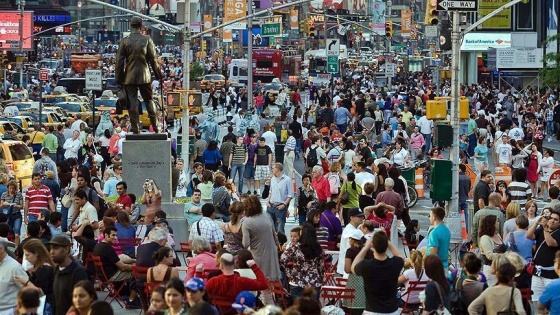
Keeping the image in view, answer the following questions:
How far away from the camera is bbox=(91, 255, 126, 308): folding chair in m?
19.0

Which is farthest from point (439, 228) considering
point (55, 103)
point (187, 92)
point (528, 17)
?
point (528, 17)

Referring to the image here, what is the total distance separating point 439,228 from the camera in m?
18.1

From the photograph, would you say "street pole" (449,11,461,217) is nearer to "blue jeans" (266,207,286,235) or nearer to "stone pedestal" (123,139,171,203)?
"blue jeans" (266,207,286,235)

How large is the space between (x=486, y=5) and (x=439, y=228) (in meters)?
67.9

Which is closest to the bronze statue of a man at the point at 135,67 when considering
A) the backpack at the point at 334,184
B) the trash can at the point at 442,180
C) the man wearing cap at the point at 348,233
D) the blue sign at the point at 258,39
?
Result: the backpack at the point at 334,184

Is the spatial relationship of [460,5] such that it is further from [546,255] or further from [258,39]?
[258,39]

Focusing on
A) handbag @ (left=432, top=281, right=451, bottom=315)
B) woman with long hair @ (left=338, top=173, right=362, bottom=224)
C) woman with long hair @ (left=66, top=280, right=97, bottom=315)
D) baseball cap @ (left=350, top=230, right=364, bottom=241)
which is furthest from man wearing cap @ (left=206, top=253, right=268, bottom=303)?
woman with long hair @ (left=338, top=173, right=362, bottom=224)

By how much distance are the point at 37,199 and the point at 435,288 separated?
11.2 metres

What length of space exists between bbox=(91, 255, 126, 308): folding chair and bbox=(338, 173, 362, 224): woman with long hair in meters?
6.05

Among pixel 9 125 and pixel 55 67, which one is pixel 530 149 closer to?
pixel 9 125

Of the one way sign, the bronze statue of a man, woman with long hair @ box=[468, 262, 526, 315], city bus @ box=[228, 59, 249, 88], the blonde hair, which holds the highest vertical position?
the one way sign

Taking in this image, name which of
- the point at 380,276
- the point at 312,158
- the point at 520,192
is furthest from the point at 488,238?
the point at 312,158

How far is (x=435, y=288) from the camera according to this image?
14375mm

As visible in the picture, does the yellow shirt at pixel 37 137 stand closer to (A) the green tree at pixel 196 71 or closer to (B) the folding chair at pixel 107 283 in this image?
Result: (B) the folding chair at pixel 107 283
